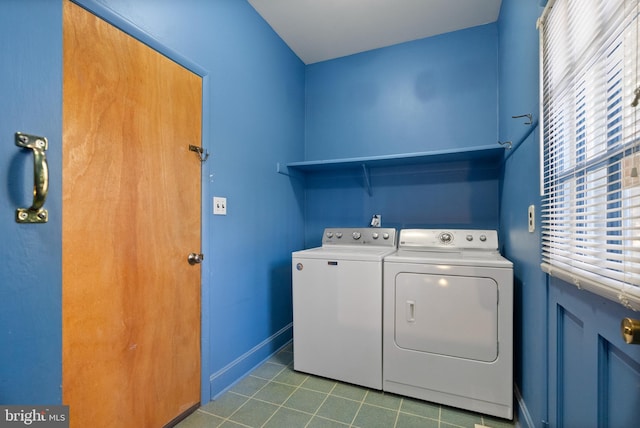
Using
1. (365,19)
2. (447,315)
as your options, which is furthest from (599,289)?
(365,19)

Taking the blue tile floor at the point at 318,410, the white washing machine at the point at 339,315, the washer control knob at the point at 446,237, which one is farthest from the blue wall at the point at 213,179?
the washer control knob at the point at 446,237

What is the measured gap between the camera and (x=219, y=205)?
1777mm

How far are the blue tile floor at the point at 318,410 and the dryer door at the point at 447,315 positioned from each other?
342mm

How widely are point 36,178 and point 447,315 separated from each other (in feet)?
6.58

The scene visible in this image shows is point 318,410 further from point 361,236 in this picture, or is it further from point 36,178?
point 36,178

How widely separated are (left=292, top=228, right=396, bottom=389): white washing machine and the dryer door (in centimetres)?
17

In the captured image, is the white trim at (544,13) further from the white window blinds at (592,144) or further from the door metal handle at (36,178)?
the door metal handle at (36,178)

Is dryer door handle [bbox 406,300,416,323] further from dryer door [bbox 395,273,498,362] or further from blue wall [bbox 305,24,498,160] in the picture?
blue wall [bbox 305,24,498,160]

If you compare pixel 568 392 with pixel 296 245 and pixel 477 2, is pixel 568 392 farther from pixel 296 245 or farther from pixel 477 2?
pixel 477 2

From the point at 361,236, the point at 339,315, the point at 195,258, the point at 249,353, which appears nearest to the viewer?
the point at 195,258

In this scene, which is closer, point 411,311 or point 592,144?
point 592,144

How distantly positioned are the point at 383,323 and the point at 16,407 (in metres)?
1.68

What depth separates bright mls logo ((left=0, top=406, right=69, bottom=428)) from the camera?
2.88ft

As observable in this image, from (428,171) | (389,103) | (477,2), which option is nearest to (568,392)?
(428,171)
